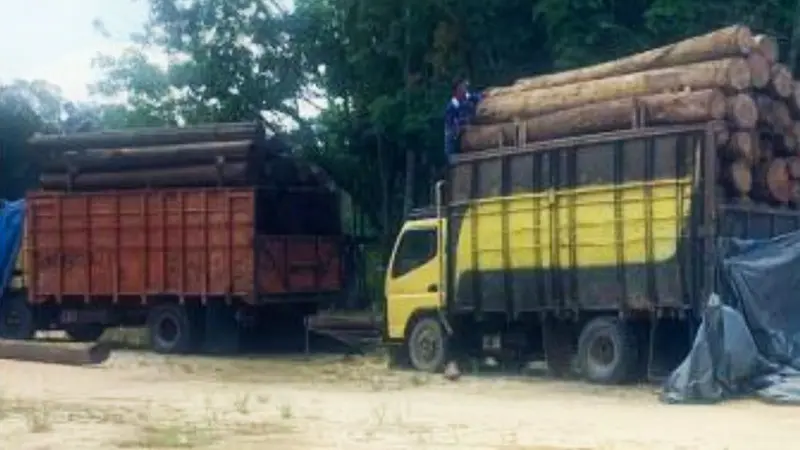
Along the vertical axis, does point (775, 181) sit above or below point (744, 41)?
below

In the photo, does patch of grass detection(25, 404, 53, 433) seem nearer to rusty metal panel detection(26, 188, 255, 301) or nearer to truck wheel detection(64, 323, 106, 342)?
rusty metal panel detection(26, 188, 255, 301)

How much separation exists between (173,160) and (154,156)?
0.46 meters

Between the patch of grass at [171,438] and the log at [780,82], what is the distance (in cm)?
853

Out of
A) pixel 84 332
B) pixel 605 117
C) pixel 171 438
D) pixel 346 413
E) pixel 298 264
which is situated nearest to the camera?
pixel 171 438

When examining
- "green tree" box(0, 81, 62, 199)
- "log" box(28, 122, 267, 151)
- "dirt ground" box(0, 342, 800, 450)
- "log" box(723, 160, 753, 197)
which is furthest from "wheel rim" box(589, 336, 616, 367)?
"green tree" box(0, 81, 62, 199)

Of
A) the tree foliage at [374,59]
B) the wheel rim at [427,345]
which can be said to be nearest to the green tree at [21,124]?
the tree foliage at [374,59]

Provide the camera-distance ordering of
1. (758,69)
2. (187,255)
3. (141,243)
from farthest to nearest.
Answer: (141,243) → (187,255) → (758,69)

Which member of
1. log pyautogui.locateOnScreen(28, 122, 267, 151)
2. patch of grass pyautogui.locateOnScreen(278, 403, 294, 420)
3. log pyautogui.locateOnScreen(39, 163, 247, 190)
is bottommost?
patch of grass pyautogui.locateOnScreen(278, 403, 294, 420)

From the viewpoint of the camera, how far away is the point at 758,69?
16.6 metres

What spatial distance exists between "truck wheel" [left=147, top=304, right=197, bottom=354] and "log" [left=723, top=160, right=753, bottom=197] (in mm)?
10541

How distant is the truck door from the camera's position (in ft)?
64.0

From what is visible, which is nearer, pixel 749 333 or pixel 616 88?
pixel 749 333

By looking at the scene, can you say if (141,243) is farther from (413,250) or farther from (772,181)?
(772,181)

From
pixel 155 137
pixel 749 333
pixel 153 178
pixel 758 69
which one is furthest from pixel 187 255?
pixel 749 333
